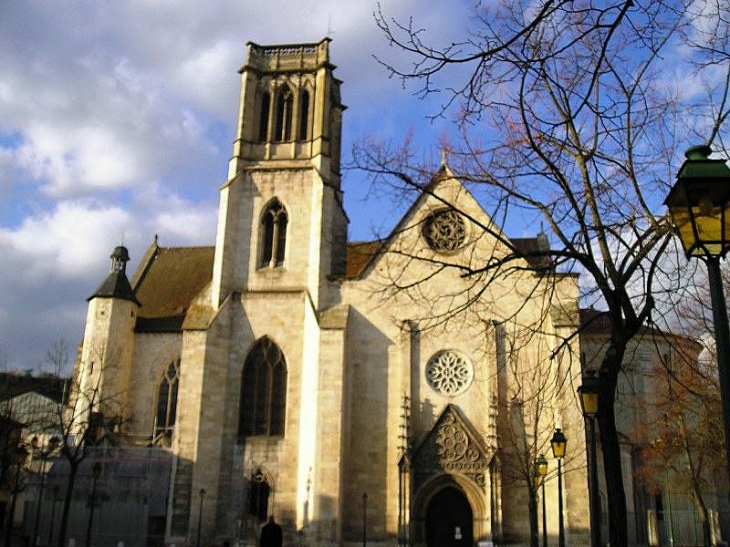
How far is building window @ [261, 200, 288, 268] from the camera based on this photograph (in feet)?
100

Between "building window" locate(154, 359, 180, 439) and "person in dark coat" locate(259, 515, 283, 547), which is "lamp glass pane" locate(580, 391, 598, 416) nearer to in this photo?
"person in dark coat" locate(259, 515, 283, 547)

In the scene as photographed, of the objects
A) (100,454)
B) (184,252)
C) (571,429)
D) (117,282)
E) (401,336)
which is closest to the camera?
(571,429)

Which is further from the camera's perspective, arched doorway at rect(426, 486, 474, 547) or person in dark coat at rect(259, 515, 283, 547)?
arched doorway at rect(426, 486, 474, 547)

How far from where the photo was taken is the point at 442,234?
29.5 m

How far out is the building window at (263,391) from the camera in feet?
92.3

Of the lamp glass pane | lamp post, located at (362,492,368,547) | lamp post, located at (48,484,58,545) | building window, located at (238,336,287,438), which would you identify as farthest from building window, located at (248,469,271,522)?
the lamp glass pane

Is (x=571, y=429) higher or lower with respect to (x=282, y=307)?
lower

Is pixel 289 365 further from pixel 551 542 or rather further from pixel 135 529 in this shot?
pixel 551 542

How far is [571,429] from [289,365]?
10.6 m

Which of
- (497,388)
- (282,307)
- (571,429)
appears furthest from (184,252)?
(571,429)

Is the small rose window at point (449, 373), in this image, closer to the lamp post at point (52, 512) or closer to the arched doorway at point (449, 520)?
the arched doorway at point (449, 520)

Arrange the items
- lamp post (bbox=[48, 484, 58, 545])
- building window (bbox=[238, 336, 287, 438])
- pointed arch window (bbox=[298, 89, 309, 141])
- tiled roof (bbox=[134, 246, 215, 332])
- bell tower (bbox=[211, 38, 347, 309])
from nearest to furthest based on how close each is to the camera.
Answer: building window (bbox=[238, 336, 287, 438]), lamp post (bbox=[48, 484, 58, 545]), bell tower (bbox=[211, 38, 347, 309]), pointed arch window (bbox=[298, 89, 309, 141]), tiled roof (bbox=[134, 246, 215, 332])

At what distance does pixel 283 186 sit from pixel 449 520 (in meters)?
A: 14.8

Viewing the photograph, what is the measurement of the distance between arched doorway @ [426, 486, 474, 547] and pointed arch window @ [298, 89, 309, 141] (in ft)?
52.7
